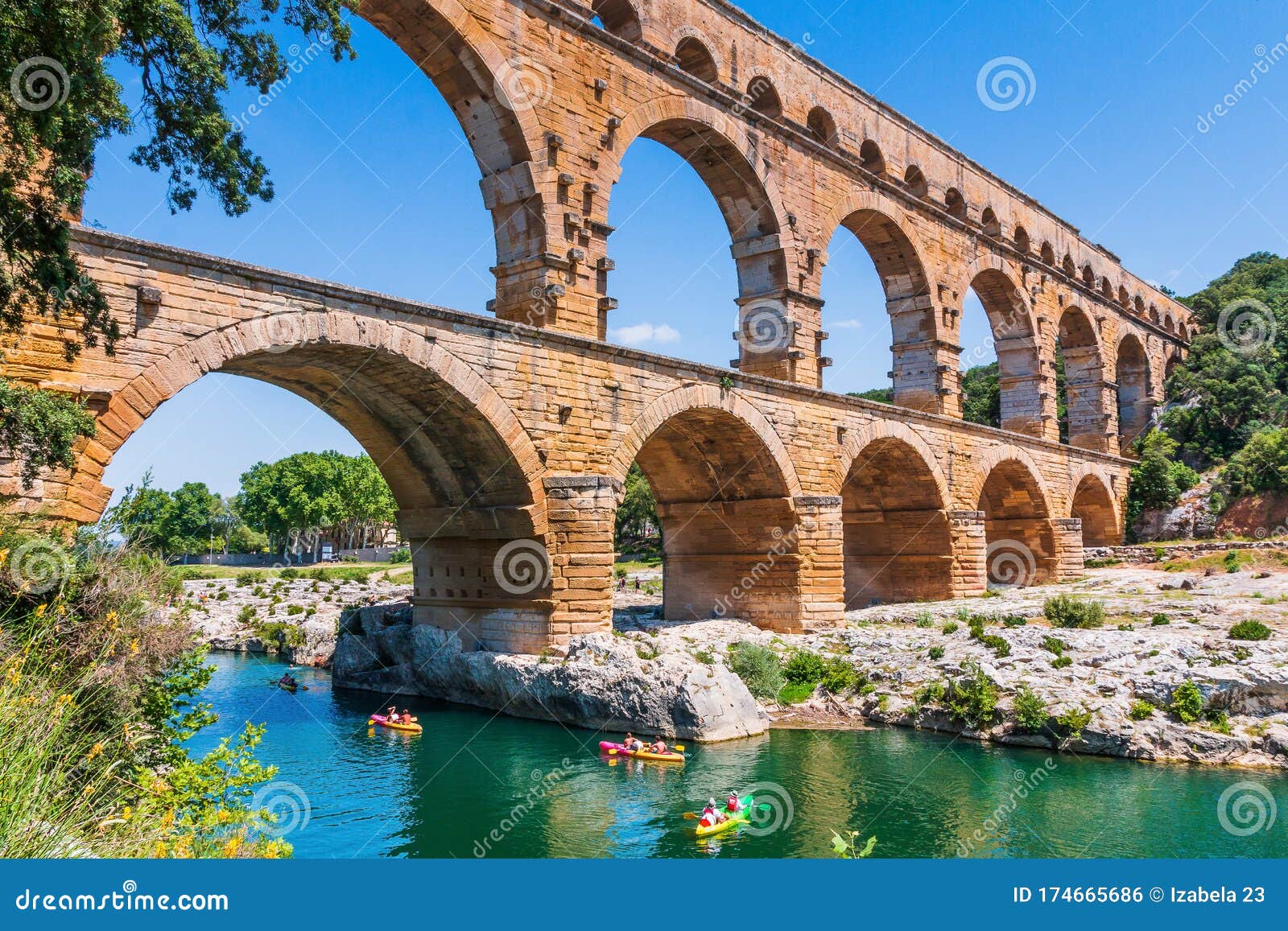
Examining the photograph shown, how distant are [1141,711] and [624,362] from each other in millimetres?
9712

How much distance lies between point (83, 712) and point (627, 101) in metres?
14.6

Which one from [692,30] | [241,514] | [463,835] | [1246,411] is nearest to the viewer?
[463,835]

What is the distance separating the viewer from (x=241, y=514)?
66.0 metres

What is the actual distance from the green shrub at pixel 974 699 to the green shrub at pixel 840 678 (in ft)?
5.94

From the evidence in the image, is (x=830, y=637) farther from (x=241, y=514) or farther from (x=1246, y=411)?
(x=241, y=514)

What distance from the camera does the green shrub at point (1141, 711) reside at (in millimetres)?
13500

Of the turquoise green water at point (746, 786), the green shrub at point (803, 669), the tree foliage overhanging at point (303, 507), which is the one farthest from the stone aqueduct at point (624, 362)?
the tree foliage overhanging at point (303, 507)

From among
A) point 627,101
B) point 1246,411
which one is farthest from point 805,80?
point 1246,411

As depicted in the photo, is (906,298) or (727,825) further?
(906,298)

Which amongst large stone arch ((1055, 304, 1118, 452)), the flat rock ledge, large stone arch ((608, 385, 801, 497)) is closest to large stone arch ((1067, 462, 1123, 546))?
large stone arch ((1055, 304, 1118, 452))

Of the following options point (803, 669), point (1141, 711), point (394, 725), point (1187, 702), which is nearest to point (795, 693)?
point (803, 669)

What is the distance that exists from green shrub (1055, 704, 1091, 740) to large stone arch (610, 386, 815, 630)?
6575 millimetres

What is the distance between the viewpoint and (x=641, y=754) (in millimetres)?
13203

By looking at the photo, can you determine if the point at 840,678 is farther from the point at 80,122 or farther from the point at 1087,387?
the point at 1087,387
